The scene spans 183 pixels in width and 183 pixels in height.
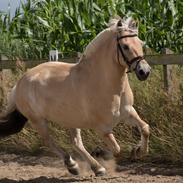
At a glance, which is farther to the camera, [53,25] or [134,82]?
[53,25]

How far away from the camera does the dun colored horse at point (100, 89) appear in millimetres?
7156

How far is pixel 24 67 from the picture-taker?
1141 cm

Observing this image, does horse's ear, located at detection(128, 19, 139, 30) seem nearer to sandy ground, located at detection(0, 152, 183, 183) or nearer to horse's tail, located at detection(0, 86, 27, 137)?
sandy ground, located at detection(0, 152, 183, 183)

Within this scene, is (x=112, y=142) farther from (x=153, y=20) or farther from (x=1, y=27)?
(x=1, y=27)

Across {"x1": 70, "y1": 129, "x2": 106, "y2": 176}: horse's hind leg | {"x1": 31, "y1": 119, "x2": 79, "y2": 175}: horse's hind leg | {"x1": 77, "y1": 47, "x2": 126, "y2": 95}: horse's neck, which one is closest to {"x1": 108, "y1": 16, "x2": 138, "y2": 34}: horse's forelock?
{"x1": 77, "y1": 47, "x2": 126, "y2": 95}: horse's neck

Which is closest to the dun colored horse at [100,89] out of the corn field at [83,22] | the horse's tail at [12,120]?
the horse's tail at [12,120]

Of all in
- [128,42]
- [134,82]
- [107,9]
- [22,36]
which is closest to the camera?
[128,42]

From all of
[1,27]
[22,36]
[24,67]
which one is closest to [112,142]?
[24,67]

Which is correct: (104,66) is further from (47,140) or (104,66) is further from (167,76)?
(167,76)

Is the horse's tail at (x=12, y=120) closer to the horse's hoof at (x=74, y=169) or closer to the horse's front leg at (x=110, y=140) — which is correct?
the horse's hoof at (x=74, y=169)

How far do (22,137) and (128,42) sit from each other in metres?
4.10

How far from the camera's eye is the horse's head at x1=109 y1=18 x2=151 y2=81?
6773 millimetres

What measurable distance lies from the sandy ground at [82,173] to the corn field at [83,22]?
3.48 meters

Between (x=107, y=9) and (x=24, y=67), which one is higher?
(x=107, y=9)
